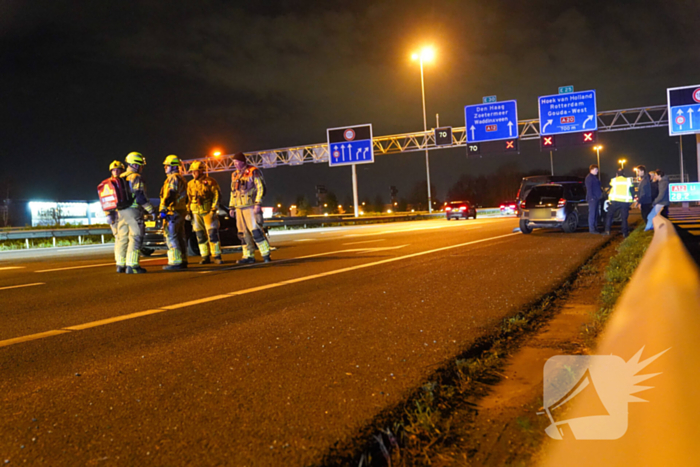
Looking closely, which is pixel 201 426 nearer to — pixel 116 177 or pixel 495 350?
pixel 495 350

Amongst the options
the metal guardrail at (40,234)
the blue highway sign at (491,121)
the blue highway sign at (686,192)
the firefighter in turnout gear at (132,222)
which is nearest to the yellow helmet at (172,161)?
the firefighter in turnout gear at (132,222)

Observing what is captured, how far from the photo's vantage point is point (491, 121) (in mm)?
41469

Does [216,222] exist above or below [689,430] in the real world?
above

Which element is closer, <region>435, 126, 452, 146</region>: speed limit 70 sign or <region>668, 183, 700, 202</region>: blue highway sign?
<region>668, 183, 700, 202</region>: blue highway sign

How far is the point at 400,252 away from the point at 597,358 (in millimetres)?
8040

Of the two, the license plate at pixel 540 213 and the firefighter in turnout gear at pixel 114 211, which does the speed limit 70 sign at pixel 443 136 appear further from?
the firefighter in turnout gear at pixel 114 211

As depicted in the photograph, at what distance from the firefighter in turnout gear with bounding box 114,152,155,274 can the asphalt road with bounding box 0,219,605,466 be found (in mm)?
1036

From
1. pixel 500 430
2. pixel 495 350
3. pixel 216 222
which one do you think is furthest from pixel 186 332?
pixel 216 222

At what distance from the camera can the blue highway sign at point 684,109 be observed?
36.1 m

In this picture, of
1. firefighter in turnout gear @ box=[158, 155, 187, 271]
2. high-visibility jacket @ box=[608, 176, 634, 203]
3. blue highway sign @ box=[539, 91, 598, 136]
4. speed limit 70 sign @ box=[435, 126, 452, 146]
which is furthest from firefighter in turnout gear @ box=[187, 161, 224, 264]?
speed limit 70 sign @ box=[435, 126, 452, 146]

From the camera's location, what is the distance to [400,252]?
36.6ft

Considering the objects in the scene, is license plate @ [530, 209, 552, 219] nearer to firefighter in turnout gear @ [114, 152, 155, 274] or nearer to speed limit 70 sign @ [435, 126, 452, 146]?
firefighter in turnout gear @ [114, 152, 155, 274]

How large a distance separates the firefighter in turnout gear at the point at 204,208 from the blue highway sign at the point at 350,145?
33815 mm

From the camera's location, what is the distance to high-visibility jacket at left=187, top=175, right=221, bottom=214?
33.8 feet
